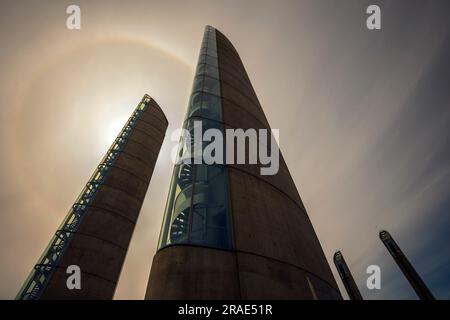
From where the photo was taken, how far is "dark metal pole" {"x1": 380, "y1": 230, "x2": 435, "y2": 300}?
2075 cm

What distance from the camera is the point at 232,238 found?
5.76m

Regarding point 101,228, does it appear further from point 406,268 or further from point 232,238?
point 406,268

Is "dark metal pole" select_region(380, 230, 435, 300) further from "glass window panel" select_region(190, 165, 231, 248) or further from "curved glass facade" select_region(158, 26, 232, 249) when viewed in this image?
"glass window panel" select_region(190, 165, 231, 248)

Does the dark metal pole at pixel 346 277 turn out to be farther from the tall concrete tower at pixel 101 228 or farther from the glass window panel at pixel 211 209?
the glass window panel at pixel 211 209

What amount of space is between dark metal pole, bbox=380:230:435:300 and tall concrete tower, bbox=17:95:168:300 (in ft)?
81.2

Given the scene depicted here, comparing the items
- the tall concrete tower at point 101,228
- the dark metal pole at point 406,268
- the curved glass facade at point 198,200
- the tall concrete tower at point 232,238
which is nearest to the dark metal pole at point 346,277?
the dark metal pole at point 406,268

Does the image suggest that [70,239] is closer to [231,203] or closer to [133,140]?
[133,140]

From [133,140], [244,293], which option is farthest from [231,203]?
[133,140]

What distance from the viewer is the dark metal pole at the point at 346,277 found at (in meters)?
25.8

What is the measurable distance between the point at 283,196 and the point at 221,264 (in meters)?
4.03

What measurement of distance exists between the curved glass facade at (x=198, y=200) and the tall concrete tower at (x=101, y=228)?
1230 centimetres

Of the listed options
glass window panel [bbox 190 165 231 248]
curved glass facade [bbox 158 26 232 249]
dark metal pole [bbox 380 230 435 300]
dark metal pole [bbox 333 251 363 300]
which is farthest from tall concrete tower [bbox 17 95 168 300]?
dark metal pole [bbox 380 230 435 300]

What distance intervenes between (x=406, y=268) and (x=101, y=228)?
27683 millimetres

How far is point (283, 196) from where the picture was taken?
8.30 metres
